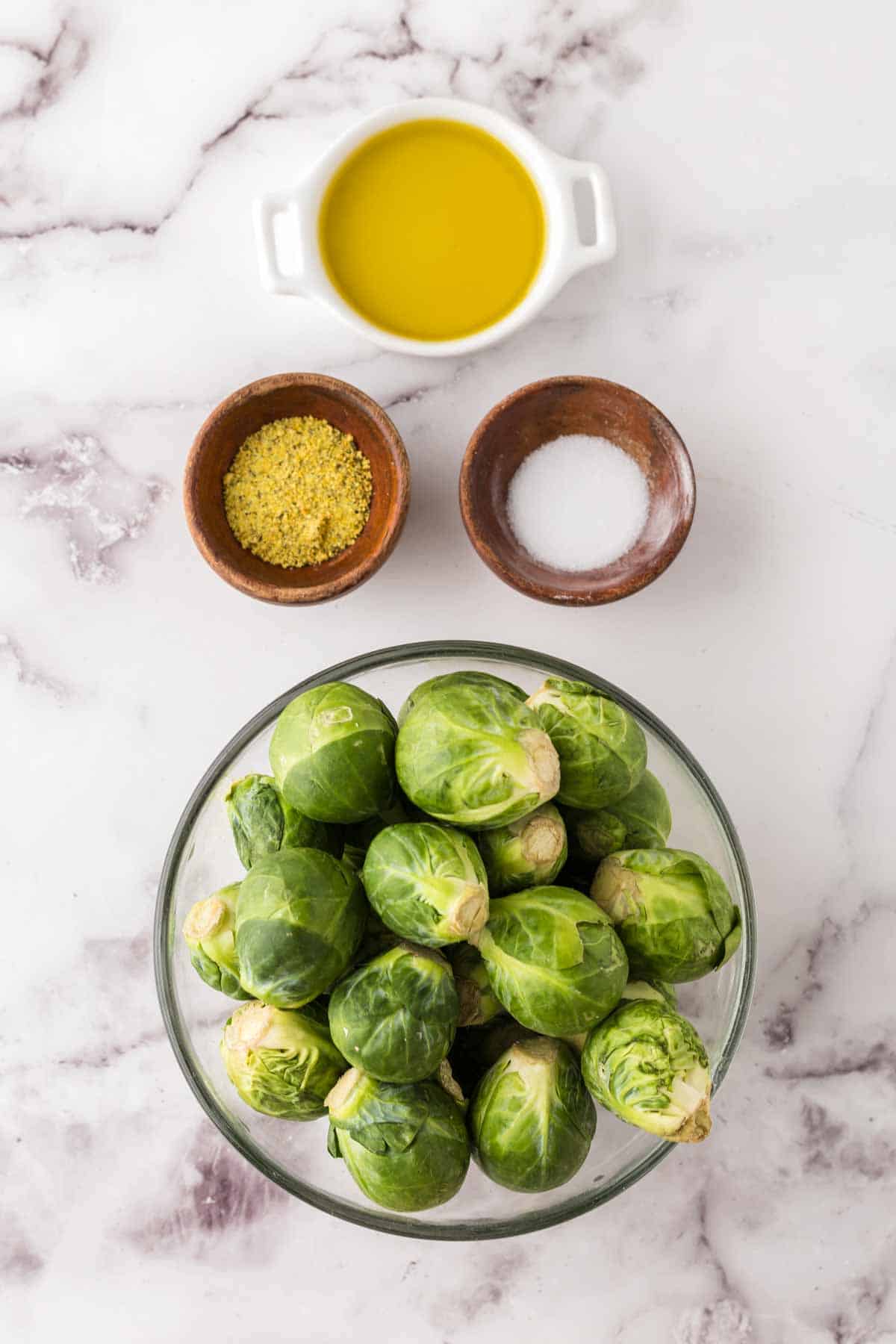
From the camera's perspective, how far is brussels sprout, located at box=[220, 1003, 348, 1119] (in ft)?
3.85

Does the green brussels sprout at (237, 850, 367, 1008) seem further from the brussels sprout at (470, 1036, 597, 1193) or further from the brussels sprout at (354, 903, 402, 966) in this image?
the brussels sprout at (470, 1036, 597, 1193)

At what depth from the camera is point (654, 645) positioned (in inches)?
64.4

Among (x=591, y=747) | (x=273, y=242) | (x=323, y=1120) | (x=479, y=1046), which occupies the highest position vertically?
(x=273, y=242)

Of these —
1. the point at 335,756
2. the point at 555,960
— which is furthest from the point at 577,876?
the point at 335,756

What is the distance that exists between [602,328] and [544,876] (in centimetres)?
85

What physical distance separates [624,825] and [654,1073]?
0.27 meters

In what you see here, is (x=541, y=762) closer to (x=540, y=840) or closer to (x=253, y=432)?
(x=540, y=840)

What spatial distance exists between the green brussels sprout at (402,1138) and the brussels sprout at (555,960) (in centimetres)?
13

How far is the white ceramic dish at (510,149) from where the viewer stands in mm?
1571

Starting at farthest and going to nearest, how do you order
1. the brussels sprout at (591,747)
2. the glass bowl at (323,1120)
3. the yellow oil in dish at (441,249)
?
the yellow oil in dish at (441,249)
the glass bowl at (323,1120)
the brussels sprout at (591,747)

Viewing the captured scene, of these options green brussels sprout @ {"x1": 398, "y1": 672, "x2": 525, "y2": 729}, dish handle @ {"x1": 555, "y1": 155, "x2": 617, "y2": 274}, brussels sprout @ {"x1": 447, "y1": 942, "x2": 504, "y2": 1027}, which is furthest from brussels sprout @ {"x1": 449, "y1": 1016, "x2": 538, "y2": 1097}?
dish handle @ {"x1": 555, "y1": 155, "x2": 617, "y2": 274}

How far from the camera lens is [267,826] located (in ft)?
4.11

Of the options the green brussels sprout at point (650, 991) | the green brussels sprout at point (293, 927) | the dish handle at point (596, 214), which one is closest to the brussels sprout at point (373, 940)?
the green brussels sprout at point (293, 927)

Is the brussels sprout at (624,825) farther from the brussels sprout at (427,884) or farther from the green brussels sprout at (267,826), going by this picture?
the green brussels sprout at (267,826)
